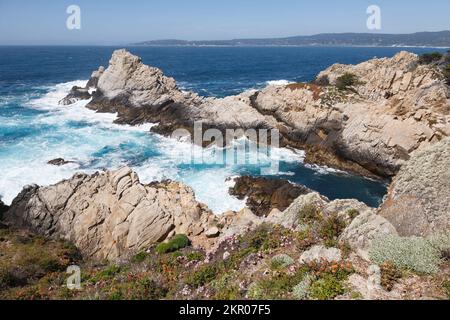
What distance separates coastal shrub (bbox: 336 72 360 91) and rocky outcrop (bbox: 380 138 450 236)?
41775 mm

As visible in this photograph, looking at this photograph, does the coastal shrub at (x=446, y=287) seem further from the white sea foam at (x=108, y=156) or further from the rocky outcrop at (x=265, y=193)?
the white sea foam at (x=108, y=156)

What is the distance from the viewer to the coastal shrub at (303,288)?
10.7 meters

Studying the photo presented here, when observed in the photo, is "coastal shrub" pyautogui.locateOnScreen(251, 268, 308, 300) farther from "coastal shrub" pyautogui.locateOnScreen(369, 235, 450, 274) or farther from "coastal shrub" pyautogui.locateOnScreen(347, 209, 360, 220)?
"coastal shrub" pyautogui.locateOnScreen(347, 209, 360, 220)

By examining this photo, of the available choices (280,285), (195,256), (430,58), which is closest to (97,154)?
(195,256)

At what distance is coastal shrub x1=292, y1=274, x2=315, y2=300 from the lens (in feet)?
35.1

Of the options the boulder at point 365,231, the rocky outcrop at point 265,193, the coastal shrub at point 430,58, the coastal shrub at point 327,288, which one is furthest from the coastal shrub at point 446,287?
the coastal shrub at point 430,58

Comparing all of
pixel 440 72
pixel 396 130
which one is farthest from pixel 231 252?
pixel 440 72

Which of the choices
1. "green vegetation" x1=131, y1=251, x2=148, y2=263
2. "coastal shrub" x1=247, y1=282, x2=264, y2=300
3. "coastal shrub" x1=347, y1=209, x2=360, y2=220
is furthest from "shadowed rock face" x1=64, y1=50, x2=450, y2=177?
"coastal shrub" x1=247, y1=282, x2=264, y2=300

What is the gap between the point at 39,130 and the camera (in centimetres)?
5141

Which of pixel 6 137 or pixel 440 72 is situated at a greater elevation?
pixel 440 72

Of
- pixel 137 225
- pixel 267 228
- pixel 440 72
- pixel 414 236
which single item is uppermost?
pixel 440 72
